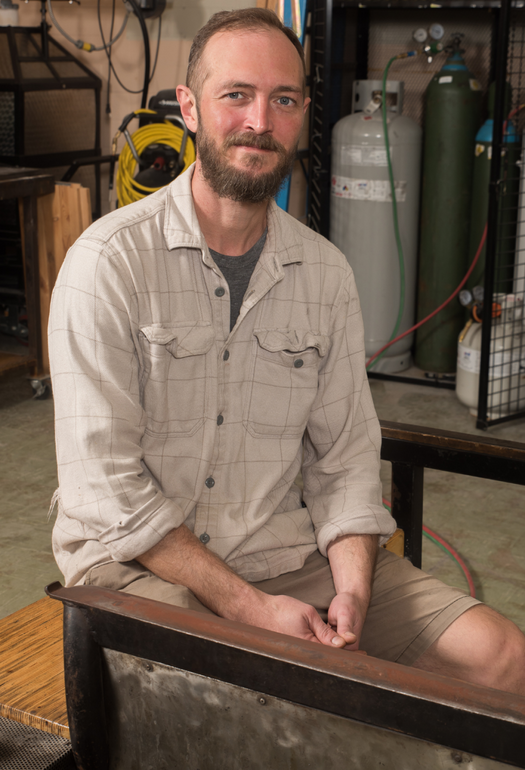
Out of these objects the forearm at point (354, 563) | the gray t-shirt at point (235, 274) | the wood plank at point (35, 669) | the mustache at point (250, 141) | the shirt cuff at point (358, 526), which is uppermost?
the mustache at point (250, 141)

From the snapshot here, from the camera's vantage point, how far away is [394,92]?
4.08 m

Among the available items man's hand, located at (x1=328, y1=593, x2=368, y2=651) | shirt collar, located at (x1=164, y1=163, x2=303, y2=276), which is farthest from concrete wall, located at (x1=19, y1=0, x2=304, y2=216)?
man's hand, located at (x1=328, y1=593, x2=368, y2=651)

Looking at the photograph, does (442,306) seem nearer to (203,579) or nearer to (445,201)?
(445,201)

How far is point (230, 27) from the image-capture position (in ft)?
4.64

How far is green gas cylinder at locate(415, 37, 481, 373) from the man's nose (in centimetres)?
285

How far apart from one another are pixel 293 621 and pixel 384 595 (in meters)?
0.27

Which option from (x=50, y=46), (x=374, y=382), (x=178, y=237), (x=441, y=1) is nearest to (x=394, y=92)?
(x=441, y=1)

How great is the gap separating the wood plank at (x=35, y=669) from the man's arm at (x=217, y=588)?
25 centimetres

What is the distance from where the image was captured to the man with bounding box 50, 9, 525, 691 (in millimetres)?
1292

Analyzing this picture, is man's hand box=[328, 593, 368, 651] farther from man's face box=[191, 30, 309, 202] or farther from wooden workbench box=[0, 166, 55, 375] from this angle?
wooden workbench box=[0, 166, 55, 375]

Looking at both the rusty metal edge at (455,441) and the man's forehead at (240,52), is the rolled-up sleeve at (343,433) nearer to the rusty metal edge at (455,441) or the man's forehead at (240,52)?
the rusty metal edge at (455,441)

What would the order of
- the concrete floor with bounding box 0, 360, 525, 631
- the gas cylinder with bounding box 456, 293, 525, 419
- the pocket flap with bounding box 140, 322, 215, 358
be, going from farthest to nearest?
the gas cylinder with bounding box 456, 293, 525, 419 → the concrete floor with bounding box 0, 360, 525, 631 → the pocket flap with bounding box 140, 322, 215, 358

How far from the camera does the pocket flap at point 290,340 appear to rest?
1475 millimetres

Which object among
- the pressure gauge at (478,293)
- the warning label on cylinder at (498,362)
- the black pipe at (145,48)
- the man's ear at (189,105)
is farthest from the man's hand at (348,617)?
the black pipe at (145,48)
